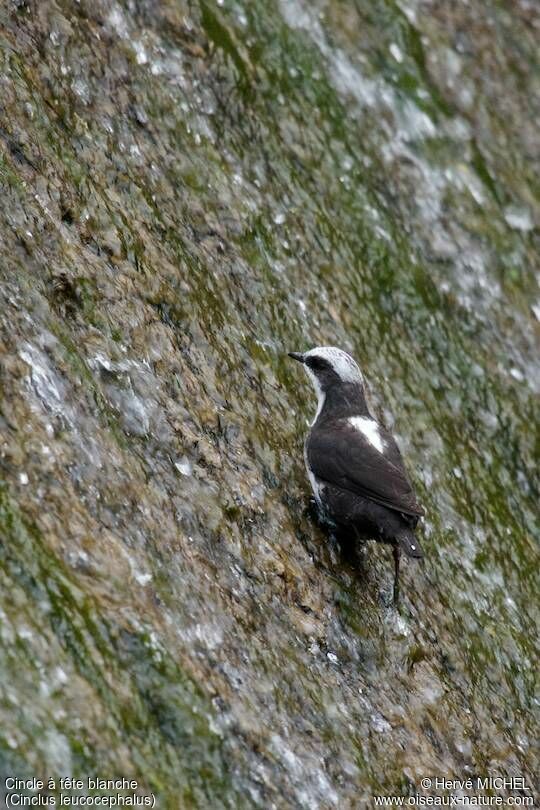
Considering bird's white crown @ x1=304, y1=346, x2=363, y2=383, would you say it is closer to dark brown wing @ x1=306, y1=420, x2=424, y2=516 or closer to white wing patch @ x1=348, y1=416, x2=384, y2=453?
white wing patch @ x1=348, y1=416, x2=384, y2=453

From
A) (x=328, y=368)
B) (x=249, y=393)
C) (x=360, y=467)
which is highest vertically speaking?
(x=360, y=467)

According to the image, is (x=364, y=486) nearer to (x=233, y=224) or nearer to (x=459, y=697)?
(x=459, y=697)

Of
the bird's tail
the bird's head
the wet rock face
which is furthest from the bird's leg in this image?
the bird's head

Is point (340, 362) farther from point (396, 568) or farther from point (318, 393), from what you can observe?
point (396, 568)

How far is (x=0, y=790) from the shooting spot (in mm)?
6090

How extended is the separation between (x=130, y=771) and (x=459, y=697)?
3683 millimetres

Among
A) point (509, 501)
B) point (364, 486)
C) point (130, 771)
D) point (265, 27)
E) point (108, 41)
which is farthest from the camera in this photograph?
point (265, 27)

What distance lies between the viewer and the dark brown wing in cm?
915

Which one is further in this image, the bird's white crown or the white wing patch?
the bird's white crown

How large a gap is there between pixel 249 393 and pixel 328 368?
2.60 ft

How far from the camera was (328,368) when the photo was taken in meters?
10.3

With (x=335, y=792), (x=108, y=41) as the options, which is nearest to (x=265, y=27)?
(x=108, y=41)

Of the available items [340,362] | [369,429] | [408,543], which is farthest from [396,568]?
[340,362]

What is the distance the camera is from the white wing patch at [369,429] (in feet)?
31.7
